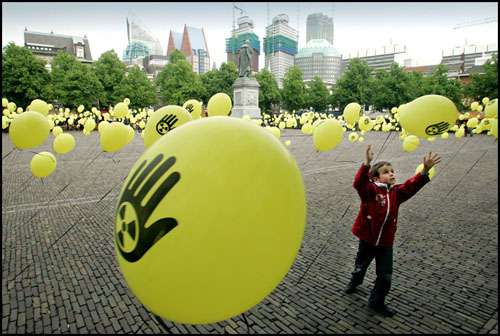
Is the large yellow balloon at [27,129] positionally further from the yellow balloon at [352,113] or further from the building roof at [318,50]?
the building roof at [318,50]

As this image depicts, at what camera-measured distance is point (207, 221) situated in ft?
5.53

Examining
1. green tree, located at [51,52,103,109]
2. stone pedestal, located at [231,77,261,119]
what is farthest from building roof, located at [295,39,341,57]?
stone pedestal, located at [231,77,261,119]

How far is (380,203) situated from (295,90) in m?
50.6

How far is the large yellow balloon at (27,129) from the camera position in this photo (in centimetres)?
484

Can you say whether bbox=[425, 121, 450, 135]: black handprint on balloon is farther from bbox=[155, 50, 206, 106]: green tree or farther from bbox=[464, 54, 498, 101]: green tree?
bbox=[155, 50, 206, 106]: green tree

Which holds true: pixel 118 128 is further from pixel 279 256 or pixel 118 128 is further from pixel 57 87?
pixel 57 87

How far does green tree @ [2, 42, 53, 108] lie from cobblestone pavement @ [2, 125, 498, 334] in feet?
109

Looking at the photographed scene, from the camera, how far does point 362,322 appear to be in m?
3.63

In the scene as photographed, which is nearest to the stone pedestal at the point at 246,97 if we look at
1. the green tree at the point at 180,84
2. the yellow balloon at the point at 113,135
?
the green tree at the point at 180,84

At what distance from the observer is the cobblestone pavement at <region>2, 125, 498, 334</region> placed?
3.64m

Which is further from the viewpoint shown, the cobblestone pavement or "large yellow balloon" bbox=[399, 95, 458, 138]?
"large yellow balloon" bbox=[399, 95, 458, 138]

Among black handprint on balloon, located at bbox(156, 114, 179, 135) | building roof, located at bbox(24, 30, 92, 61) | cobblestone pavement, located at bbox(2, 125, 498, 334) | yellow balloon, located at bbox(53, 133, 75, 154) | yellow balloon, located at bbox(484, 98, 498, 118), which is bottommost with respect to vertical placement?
cobblestone pavement, located at bbox(2, 125, 498, 334)

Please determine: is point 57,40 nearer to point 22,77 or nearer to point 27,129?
point 22,77

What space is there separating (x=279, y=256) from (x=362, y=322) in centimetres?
236
